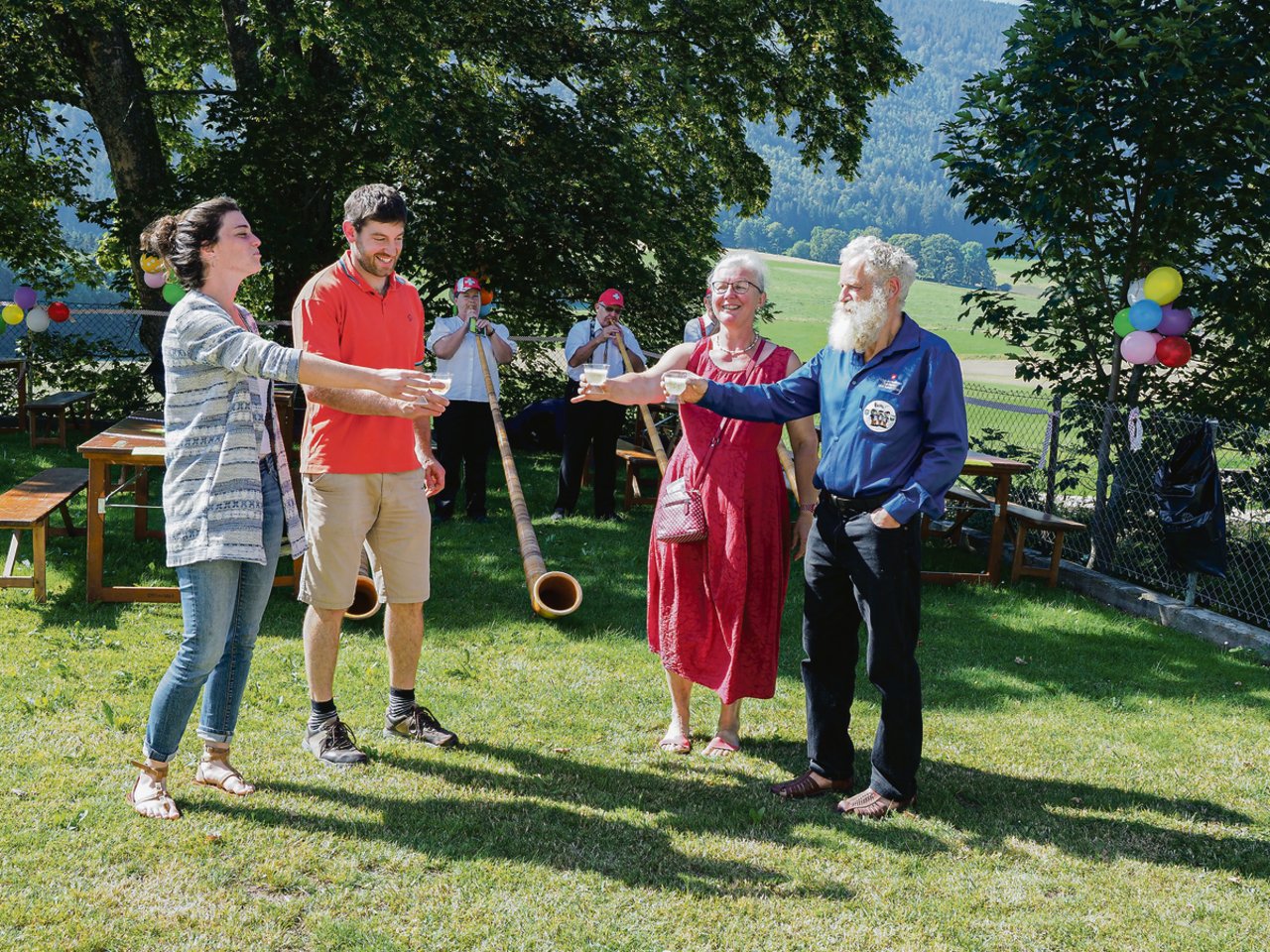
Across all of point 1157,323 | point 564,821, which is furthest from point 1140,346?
point 564,821

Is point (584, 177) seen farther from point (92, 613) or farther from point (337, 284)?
point (337, 284)

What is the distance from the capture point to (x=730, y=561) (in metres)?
4.19

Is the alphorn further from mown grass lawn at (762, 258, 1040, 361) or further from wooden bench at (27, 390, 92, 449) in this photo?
mown grass lawn at (762, 258, 1040, 361)

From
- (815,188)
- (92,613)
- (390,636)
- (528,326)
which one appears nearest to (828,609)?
(390,636)

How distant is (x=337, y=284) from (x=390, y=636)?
4.43 ft

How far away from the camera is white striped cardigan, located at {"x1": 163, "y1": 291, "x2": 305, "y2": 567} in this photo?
Answer: 3441 mm

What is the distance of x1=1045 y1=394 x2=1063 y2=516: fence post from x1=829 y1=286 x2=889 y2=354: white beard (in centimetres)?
514

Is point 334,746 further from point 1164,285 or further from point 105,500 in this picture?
point 1164,285

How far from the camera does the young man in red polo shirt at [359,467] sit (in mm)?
3906

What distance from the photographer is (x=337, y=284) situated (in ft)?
12.8

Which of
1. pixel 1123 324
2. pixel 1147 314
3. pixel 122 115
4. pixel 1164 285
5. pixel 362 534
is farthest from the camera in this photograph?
pixel 122 115

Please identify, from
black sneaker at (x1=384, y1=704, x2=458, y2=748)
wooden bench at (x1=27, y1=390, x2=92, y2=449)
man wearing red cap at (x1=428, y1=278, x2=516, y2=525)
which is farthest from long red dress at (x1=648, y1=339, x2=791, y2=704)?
wooden bench at (x1=27, y1=390, x2=92, y2=449)

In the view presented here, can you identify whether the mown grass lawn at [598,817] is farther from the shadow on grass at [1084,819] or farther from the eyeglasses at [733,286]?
the eyeglasses at [733,286]

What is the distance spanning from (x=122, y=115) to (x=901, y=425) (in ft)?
40.9
